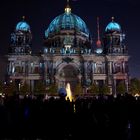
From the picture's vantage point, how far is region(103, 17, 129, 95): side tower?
68.1m

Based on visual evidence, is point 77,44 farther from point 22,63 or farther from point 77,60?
point 22,63

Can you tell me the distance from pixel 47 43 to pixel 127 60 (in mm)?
22503

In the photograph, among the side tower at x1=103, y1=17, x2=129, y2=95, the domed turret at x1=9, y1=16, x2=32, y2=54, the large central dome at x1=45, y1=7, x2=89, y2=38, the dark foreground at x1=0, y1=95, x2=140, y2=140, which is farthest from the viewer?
the large central dome at x1=45, y1=7, x2=89, y2=38

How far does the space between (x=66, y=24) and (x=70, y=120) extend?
227 ft

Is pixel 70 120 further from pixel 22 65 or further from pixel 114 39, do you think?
pixel 114 39

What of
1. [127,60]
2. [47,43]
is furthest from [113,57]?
[47,43]

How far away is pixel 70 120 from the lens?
12055mm

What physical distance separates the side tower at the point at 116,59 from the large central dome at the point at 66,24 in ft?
32.0

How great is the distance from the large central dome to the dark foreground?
6782 centimetres

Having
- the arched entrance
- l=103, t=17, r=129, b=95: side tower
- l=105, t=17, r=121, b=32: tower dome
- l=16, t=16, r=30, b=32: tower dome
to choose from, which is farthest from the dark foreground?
l=105, t=17, r=121, b=32: tower dome

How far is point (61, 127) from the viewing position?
11992 mm

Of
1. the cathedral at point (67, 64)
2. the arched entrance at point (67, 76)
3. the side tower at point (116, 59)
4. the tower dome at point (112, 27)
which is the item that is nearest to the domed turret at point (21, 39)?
the cathedral at point (67, 64)

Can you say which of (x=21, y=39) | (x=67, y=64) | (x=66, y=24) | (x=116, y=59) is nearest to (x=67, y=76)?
(x=67, y=64)

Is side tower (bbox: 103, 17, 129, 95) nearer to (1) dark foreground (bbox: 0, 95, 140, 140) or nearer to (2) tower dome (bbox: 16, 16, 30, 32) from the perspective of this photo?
(2) tower dome (bbox: 16, 16, 30, 32)
